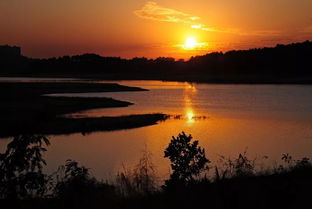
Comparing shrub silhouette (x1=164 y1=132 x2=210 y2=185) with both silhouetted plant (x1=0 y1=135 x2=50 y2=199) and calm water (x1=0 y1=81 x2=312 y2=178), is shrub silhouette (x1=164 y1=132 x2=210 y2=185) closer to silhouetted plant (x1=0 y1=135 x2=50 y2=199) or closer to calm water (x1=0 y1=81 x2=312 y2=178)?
silhouetted plant (x1=0 y1=135 x2=50 y2=199)

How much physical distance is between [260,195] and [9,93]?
176ft

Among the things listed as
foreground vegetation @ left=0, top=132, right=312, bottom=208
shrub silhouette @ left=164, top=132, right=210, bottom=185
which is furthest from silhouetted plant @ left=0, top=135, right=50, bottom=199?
shrub silhouette @ left=164, top=132, right=210, bottom=185

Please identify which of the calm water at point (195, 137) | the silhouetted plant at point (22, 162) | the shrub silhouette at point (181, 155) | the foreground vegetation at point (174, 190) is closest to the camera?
the silhouetted plant at point (22, 162)

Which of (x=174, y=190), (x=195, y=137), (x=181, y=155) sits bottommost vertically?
(x=195, y=137)

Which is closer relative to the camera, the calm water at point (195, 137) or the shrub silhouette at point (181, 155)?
the shrub silhouette at point (181, 155)

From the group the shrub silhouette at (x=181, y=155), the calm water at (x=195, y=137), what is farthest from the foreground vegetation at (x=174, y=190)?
the calm water at (x=195, y=137)

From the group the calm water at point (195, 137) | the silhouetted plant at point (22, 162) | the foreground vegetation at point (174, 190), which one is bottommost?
the calm water at point (195, 137)

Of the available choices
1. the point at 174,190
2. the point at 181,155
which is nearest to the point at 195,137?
the point at 181,155

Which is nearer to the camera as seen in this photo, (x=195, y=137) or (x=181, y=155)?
(x=181, y=155)

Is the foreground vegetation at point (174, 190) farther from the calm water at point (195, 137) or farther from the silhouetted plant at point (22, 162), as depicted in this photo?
the calm water at point (195, 137)

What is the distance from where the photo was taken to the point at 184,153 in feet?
30.8

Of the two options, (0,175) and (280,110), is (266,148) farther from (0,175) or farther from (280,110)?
(280,110)

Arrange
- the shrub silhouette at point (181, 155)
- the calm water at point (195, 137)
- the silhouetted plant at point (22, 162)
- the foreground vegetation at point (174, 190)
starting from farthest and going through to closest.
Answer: the calm water at point (195, 137)
the shrub silhouette at point (181, 155)
the foreground vegetation at point (174, 190)
the silhouetted plant at point (22, 162)

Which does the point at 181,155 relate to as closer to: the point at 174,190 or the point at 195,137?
the point at 174,190
